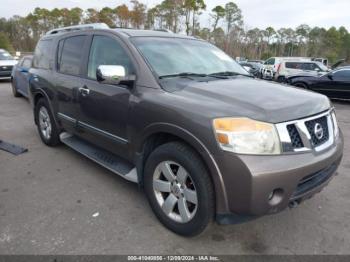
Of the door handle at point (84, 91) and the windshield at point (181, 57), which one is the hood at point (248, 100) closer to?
the windshield at point (181, 57)

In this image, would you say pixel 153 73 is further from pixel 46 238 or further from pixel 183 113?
pixel 46 238

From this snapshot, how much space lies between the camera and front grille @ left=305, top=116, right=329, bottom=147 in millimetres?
2467

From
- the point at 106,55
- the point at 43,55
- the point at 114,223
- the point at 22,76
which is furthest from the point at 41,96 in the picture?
the point at 22,76

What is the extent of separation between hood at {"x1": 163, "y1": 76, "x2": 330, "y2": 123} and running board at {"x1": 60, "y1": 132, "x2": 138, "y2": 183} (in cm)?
101

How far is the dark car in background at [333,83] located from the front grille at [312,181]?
9874 mm

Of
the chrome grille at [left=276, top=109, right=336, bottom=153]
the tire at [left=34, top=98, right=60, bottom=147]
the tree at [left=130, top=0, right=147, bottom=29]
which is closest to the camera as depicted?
the chrome grille at [left=276, top=109, right=336, bottom=153]

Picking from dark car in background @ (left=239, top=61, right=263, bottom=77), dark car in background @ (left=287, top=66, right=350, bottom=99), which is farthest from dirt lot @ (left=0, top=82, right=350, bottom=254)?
dark car in background @ (left=287, top=66, right=350, bottom=99)

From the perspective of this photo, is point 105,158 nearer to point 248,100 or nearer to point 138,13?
point 248,100

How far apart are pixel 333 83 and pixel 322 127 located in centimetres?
1009

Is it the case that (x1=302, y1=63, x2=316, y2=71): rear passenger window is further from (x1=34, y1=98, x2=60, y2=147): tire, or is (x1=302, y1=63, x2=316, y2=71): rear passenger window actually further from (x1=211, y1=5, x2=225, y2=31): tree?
(x1=211, y1=5, x2=225, y2=31): tree

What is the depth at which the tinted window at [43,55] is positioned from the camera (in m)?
4.91

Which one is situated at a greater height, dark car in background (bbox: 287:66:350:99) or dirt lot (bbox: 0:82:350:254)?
dark car in background (bbox: 287:66:350:99)

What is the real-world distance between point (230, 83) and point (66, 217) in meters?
2.07

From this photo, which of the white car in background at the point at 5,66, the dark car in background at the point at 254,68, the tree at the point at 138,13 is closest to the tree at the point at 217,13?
the tree at the point at 138,13
